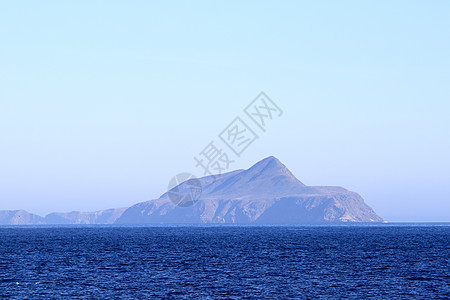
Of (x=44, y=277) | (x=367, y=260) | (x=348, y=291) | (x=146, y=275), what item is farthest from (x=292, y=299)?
(x=367, y=260)

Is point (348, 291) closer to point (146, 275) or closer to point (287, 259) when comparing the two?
point (146, 275)

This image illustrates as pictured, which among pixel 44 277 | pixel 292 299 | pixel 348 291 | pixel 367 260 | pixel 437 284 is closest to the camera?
pixel 292 299

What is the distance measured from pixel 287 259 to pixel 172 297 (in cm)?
4956

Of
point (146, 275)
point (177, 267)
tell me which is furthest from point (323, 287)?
point (177, 267)

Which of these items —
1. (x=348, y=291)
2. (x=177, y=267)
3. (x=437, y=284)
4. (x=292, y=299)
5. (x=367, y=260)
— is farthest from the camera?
(x=367, y=260)

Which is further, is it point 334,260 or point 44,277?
point 334,260

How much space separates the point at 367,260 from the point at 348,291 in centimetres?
4231

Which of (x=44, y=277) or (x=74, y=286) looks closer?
(x=74, y=286)

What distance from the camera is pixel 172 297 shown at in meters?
62.1

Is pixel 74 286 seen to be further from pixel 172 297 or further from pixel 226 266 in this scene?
pixel 226 266

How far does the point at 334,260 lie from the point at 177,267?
2944 centimetres

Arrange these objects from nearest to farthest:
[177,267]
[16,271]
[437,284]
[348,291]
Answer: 1. [348,291]
2. [437,284]
3. [16,271]
4. [177,267]

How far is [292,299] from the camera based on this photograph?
200 feet

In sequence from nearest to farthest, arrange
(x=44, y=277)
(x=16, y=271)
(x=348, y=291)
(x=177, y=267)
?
(x=348, y=291), (x=44, y=277), (x=16, y=271), (x=177, y=267)
